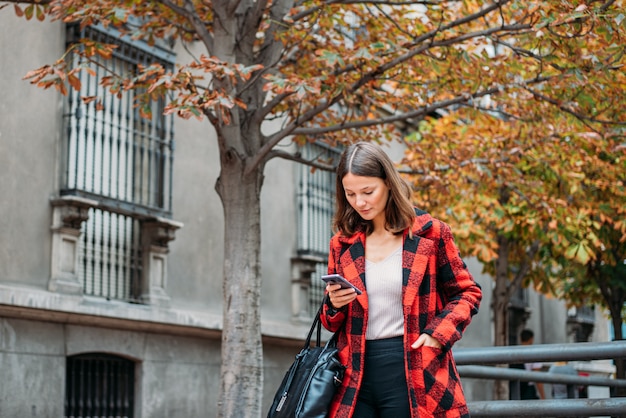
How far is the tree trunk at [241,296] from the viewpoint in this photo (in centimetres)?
884

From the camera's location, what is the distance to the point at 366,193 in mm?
4395

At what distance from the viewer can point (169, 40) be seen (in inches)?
541

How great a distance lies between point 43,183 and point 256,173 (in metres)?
3.32

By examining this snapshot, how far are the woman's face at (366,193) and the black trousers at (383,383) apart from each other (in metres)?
0.56

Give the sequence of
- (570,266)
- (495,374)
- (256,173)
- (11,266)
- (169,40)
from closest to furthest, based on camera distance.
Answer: (495,374)
(256,173)
(11,266)
(169,40)
(570,266)

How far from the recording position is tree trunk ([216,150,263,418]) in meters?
8.84

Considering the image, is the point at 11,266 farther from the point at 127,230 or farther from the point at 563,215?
the point at 563,215

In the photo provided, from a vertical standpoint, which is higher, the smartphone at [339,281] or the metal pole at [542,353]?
the smartphone at [339,281]

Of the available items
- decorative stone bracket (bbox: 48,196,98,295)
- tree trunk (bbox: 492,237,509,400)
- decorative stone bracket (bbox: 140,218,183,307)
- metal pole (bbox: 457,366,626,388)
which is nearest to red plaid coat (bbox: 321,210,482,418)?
metal pole (bbox: 457,366,626,388)

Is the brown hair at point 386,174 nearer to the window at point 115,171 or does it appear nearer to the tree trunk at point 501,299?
the window at point 115,171

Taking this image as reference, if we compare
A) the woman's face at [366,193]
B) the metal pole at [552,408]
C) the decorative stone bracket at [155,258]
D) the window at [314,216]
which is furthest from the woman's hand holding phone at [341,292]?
the window at [314,216]

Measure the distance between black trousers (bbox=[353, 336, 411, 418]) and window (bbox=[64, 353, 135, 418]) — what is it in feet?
26.5

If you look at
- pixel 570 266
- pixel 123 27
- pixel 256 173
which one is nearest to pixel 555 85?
pixel 256 173

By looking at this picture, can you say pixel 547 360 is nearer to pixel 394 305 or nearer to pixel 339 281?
pixel 394 305
